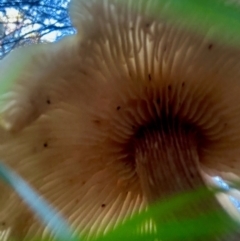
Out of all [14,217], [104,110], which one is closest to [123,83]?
[104,110]

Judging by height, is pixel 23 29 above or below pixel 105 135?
above

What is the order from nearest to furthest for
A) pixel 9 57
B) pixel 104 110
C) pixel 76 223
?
1. pixel 9 57
2. pixel 104 110
3. pixel 76 223

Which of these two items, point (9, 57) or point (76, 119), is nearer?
point (9, 57)

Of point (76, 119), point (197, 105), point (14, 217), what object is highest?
point (197, 105)

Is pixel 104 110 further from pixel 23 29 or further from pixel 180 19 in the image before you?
pixel 23 29
